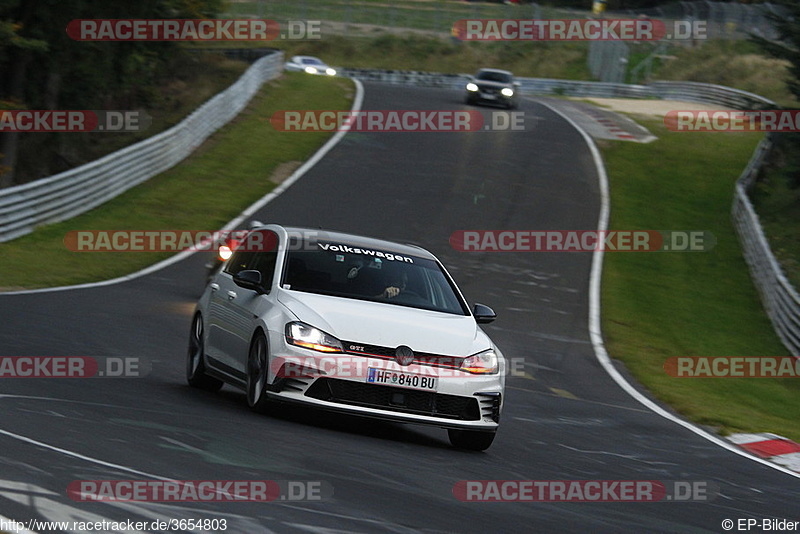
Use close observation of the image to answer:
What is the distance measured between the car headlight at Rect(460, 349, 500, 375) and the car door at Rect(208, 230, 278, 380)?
1569 millimetres

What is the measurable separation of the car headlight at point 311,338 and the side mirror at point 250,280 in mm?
834

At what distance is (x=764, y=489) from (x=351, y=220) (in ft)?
57.7

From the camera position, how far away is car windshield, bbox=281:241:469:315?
33.4 feet

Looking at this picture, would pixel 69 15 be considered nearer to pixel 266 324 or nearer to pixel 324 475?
pixel 266 324

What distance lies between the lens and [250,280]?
1011 centimetres

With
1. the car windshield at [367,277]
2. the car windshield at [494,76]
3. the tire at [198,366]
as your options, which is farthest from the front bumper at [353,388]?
the car windshield at [494,76]

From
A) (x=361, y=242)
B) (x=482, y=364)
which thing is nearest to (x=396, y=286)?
(x=361, y=242)

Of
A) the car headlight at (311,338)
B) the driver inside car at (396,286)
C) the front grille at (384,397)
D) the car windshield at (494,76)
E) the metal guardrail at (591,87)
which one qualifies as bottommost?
the front grille at (384,397)

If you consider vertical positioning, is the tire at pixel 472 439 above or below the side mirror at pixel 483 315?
below

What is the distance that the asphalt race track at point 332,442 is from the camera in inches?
266

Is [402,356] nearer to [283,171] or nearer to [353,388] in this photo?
[353,388]

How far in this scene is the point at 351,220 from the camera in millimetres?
26422

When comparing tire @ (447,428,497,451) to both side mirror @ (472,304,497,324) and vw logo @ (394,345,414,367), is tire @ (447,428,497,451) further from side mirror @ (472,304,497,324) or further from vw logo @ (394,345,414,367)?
side mirror @ (472,304,497,324)

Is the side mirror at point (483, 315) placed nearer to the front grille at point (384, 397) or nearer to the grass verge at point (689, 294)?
the front grille at point (384, 397)
